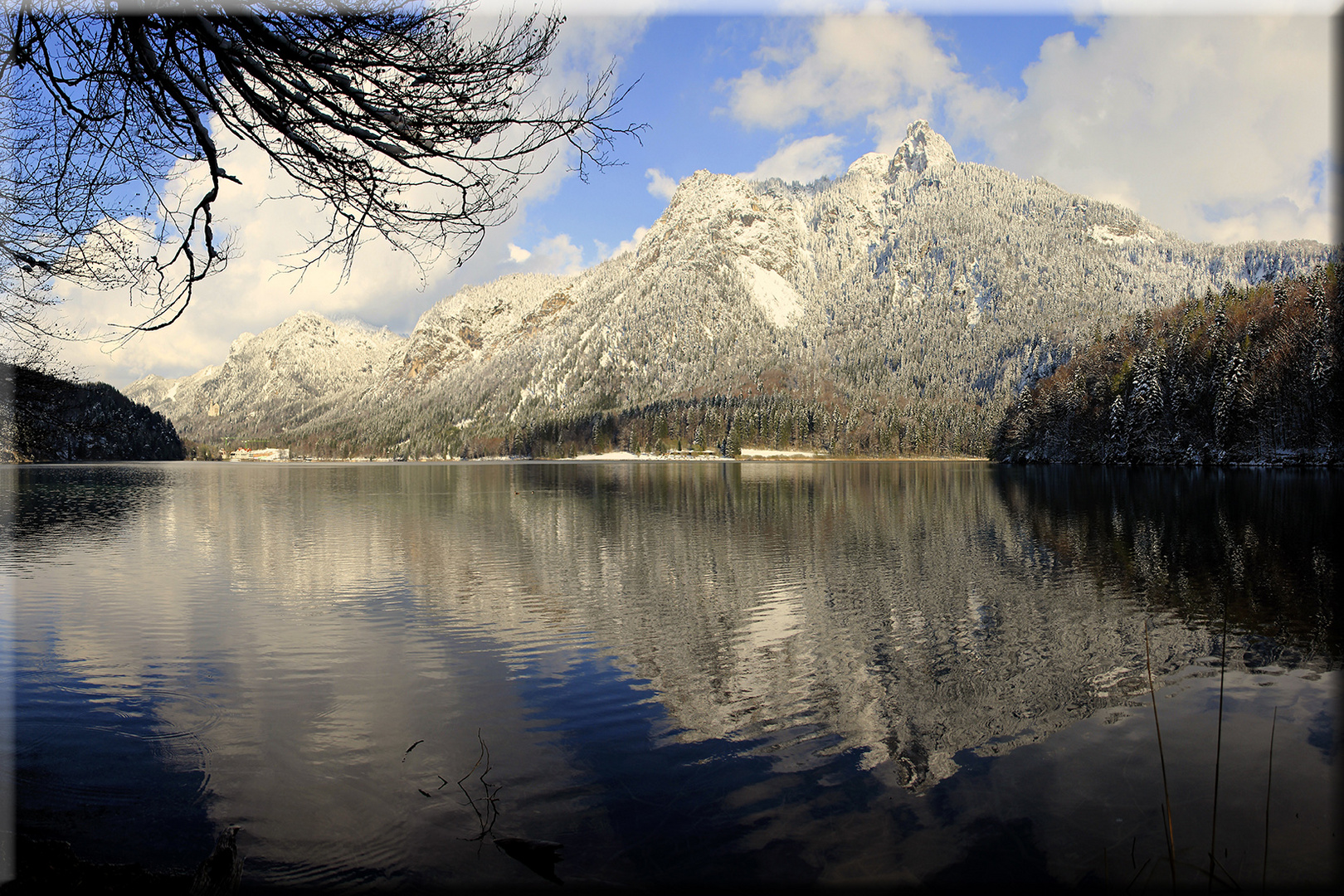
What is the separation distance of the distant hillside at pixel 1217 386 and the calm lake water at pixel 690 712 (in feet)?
181

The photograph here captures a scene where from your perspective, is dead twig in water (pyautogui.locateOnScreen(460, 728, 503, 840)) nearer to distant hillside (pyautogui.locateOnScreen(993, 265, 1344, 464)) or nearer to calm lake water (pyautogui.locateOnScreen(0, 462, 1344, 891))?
calm lake water (pyautogui.locateOnScreen(0, 462, 1344, 891))

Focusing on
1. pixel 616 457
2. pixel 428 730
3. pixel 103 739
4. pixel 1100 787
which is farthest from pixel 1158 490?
pixel 616 457

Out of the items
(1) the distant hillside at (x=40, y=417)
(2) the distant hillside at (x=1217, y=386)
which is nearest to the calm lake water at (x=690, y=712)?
(1) the distant hillside at (x=40, y=417)

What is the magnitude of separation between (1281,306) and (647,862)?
92.6 metres

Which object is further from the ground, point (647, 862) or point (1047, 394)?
point (1047, 394)

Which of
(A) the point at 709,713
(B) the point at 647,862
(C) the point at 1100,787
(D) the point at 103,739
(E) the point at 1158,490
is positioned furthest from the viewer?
(E) the point at 1158,490

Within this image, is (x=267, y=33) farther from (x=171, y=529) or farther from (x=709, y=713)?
(x=171, y=529)

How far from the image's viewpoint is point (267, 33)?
4.34 metres

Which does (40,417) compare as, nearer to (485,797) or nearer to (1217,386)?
(485,797)

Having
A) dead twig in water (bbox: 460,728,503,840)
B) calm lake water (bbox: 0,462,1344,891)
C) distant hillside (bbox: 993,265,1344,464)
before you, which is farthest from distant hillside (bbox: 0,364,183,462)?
distant hillside (bbox: 993,265,1344,464)

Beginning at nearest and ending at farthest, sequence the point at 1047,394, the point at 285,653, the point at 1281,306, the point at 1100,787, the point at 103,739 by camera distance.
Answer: the point at 1100,787 → the point at 103,739 → the point at 285,653 → the point at 1281,306 → the point at 1047,394

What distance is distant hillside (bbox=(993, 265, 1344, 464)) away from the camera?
2496 inches

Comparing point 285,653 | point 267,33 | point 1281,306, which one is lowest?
point 285,653

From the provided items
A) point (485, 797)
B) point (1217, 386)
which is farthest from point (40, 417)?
point (1217, 386)
